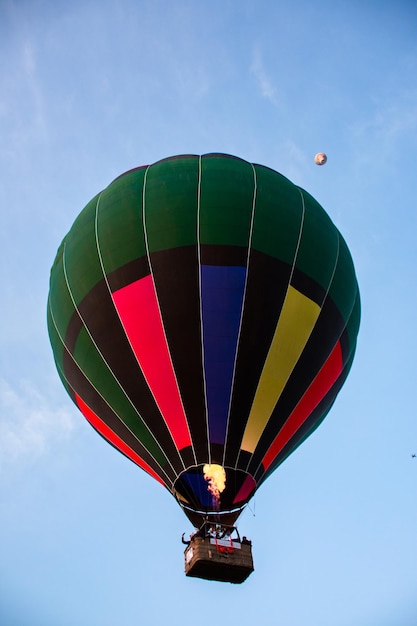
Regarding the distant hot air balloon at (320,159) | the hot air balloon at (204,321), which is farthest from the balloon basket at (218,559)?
the distant hot air balloon at (320,159)

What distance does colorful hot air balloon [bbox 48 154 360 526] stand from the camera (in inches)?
419

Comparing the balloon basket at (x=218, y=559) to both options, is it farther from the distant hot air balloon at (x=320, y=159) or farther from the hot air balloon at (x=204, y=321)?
the distant hot air balloon at (x=320, y=159)

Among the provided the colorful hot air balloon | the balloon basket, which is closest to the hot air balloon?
the colorful hot air balloon

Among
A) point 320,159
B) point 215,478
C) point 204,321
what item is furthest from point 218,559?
point 320,159

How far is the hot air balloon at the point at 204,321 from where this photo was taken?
10.6 meters

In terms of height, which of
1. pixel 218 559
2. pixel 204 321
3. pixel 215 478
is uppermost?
pixel 204 321

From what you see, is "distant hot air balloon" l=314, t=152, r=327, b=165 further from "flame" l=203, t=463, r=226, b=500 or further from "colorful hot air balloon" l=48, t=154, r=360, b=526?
"flame" l=203, t=463, r=226, b=500

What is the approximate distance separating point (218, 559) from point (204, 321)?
3.41 m

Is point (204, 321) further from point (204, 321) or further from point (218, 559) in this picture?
point (218, 559)

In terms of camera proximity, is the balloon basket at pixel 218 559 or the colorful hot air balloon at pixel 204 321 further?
the colorful hot air balloon at pixel 204 321

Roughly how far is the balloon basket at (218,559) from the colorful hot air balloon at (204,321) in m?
0.75

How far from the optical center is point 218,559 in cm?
955

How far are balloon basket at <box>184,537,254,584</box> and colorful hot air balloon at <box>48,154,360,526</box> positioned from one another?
0.75 metres

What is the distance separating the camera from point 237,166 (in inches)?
470
